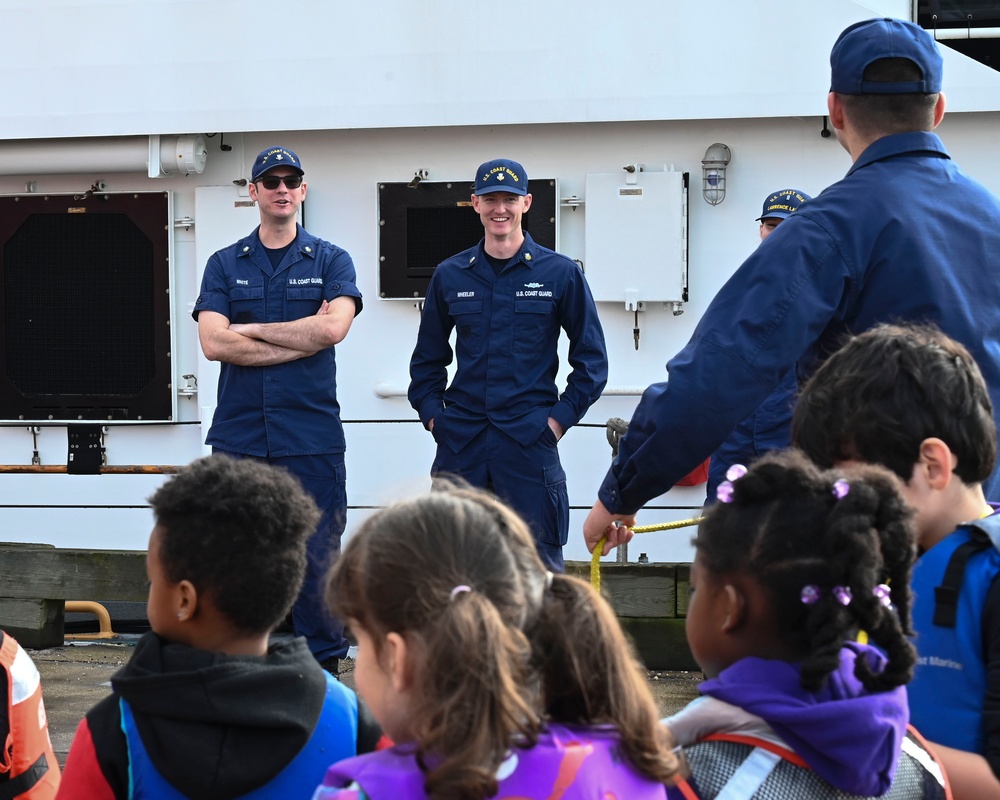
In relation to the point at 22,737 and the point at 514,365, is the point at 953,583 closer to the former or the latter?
the point at 22,737

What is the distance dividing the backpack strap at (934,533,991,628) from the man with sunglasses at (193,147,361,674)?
11.0ft

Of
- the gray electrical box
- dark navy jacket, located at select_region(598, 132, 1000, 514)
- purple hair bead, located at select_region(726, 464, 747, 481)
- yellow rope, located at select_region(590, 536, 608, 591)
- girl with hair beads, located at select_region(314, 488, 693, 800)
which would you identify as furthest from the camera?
the gray electrical box

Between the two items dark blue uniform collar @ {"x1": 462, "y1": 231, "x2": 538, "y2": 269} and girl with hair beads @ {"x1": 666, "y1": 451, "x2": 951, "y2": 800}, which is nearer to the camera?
girl with hair beads @ {"x1": 666, "y1": 451, "x2": 951, "y2": 800}

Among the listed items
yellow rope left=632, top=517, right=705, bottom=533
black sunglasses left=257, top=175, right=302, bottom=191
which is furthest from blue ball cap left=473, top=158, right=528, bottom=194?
yellow rope left=632, top=517, right=705, bottom=533

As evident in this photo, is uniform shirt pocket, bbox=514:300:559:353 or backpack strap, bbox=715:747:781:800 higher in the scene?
uniform shirt pocket, bbox=514:300:559:353

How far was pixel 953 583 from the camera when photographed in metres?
1.75

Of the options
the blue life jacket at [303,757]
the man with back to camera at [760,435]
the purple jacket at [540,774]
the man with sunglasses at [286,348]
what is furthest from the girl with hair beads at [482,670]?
the man with sunglasses at [286,348]

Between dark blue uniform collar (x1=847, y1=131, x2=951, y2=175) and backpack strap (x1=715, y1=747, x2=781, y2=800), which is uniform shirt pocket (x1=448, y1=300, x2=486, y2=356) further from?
backpack strap (x1=715, y1=747, x2=781, y2=800)

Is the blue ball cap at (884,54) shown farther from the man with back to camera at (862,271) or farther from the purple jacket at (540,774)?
the purple jacket at (540,774)

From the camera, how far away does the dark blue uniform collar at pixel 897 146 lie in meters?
2.49

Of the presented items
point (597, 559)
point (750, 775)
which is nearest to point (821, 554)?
point (750, 775)

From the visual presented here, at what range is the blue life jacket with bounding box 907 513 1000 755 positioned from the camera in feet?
5.60

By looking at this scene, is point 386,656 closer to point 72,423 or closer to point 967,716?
point 967,716

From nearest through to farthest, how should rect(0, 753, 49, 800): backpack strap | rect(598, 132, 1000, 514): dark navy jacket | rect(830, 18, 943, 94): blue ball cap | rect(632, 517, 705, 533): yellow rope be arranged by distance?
rect(0, 753, 49, 800): backpack strap
rect(598, 132, 1000, 514): dark navy jacket
rect(830, 18, 943, 94): blue ball cap
rect(632, 517, 705, 533): yellow rope
